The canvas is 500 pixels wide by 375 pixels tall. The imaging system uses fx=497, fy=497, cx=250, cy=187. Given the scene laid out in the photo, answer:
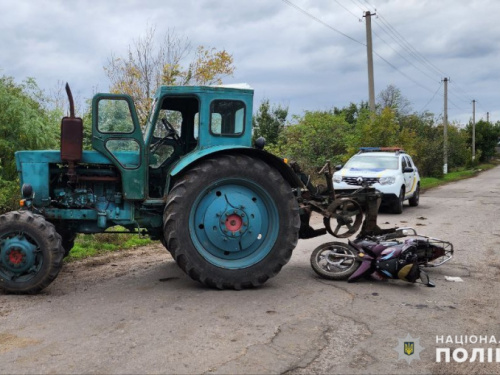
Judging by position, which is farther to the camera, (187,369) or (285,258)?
(285,258)

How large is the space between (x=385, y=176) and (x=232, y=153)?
30.7 ft

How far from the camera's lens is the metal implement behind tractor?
221 inches

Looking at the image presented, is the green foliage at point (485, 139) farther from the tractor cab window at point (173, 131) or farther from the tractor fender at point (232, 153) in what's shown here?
the tractor cab window at point (173, 131)

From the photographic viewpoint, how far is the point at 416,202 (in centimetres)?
1630

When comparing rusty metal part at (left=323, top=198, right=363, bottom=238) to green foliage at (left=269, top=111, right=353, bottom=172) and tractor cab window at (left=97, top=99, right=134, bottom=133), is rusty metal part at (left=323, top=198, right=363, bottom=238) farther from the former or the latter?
green foliage at (left=269, top=111, right=353, bottom=172)

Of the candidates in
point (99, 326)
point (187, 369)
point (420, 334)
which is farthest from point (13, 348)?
point (420, 334)

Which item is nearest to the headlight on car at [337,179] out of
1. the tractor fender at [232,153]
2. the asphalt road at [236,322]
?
the asphalt road at [236,322]

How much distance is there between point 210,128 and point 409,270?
2899 millimetres

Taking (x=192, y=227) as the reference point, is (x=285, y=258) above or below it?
below

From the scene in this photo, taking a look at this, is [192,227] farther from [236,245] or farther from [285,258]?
[285,258]

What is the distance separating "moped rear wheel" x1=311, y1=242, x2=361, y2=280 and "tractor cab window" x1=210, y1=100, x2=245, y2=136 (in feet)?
6.46

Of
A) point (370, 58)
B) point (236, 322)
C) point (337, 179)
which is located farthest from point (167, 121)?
point (370, 58)

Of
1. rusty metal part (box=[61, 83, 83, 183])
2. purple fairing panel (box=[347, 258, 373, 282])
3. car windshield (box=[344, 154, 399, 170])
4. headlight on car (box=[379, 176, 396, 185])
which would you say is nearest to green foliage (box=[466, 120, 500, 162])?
car windshield (box=[344, 154, 399, 170])

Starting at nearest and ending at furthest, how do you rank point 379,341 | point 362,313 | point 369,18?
point 379,341 < point 362,313 < point 369,18
